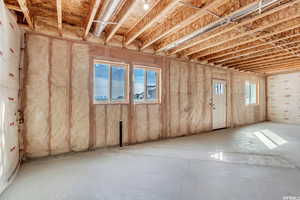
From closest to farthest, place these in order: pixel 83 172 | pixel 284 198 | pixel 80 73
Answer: pixel 284 198 < pixel 83 172 < pixel 80 73

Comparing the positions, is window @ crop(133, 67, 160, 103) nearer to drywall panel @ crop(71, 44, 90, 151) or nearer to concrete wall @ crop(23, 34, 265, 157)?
concrete wall @ crop(23, 34, 265, 157)

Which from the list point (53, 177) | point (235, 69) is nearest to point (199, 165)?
point (53, 177)

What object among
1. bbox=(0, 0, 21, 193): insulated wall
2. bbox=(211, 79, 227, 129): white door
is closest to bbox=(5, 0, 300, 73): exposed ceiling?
bbox=(0, 0, 21, 193): insulated wall

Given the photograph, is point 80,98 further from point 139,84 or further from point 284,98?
point 284,98

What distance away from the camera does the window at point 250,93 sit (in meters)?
7.42

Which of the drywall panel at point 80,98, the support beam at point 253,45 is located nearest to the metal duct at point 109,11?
the drywall panel at point 80,98

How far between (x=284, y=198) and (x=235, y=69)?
5955 millimetres

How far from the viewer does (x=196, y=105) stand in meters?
5.49

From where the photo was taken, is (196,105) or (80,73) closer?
(80,73)

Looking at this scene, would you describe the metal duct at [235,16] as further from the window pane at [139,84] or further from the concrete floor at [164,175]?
the concrete floor at [164,175]

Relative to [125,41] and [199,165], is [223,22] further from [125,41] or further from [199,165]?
[199,165]

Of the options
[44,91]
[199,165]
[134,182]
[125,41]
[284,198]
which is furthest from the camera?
[125,41]

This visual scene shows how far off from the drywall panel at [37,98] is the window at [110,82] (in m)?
1.05

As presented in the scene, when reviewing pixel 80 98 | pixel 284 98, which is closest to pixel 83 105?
pixel 80 98
